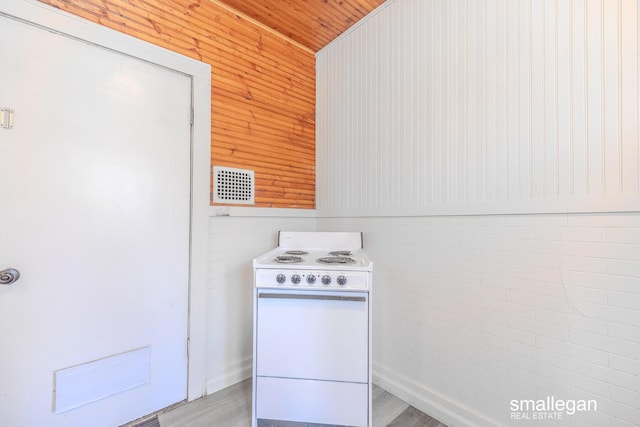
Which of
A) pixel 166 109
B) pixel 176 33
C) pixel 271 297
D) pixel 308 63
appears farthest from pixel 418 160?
pixel 176 33

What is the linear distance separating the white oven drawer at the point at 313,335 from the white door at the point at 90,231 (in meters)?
0.71

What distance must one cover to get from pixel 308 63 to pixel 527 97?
6.42 feet

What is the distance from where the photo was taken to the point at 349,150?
234cm

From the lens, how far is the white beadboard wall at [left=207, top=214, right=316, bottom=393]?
1.98m

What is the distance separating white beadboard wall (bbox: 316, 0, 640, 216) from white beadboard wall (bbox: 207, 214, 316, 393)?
2.74ft

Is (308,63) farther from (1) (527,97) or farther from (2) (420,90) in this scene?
(1) (527,97)

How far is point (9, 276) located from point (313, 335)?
5.14 feet

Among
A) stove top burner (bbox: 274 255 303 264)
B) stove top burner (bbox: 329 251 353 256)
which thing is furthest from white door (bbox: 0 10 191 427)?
stove top burner (bbox: 329 251 353 256)

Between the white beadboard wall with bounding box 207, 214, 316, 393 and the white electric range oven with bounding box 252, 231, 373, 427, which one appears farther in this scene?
the white beadboard wall with bounding box 207, 214, 316, 393

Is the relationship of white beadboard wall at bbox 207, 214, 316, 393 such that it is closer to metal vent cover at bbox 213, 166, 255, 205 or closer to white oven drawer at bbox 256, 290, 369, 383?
metal vent cover at bbox 213, 166, 255, 205

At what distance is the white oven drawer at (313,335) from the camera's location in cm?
147

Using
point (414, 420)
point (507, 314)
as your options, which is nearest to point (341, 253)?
point (507, 314)

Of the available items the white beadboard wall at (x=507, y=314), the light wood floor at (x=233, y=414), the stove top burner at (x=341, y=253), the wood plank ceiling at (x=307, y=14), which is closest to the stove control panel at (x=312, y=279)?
the stove top burner at (x=341, y=253)

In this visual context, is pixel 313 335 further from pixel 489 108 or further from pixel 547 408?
pixel 489 108
